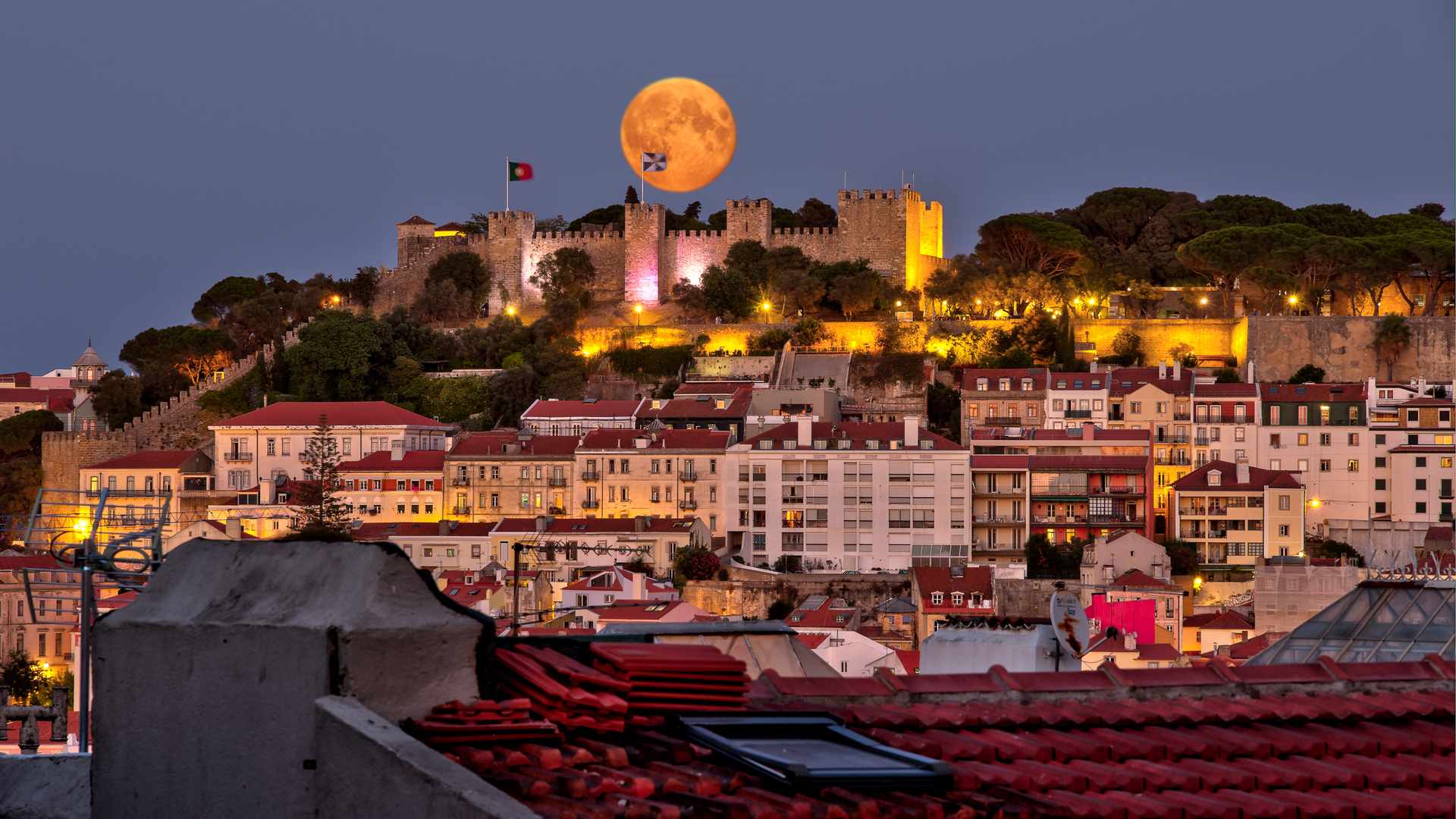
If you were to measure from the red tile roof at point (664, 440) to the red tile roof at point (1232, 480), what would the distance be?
1272cm

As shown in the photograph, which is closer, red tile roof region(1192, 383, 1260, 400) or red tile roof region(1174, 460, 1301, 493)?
red tile roof region(1174, 460, 1301, 493)


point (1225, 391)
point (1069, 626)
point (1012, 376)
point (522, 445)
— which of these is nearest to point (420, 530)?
point (522, 445)

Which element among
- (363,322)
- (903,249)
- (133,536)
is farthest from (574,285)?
(133,536)

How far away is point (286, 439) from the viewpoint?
53.0 metres

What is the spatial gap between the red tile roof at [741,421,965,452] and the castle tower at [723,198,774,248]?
20.7 meters

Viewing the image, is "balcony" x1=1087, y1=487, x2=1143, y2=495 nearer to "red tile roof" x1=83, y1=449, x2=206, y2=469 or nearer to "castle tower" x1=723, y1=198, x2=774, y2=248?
"castle tower" x1=723, y1=198, x2=774, y2=248

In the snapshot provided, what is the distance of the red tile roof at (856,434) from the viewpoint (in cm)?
4525

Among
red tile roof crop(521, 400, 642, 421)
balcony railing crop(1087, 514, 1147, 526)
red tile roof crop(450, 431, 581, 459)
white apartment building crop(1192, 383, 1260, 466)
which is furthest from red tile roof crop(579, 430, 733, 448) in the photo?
white apartment building crop(1192, 383, 1260, 466)

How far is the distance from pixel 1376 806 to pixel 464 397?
182 feet

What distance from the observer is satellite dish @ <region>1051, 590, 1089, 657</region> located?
26.7 feet

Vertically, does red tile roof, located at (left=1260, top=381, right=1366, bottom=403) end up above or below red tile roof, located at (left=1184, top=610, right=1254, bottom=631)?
above

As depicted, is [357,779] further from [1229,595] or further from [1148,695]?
[1229,595]

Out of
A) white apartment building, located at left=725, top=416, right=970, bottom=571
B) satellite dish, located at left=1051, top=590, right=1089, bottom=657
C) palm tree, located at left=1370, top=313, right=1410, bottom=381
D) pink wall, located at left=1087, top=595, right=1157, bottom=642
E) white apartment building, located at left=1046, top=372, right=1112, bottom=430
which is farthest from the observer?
palm tree, located at left=1370, top=313, right=1410, bottom=381

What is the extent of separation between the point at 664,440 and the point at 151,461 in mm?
18041
